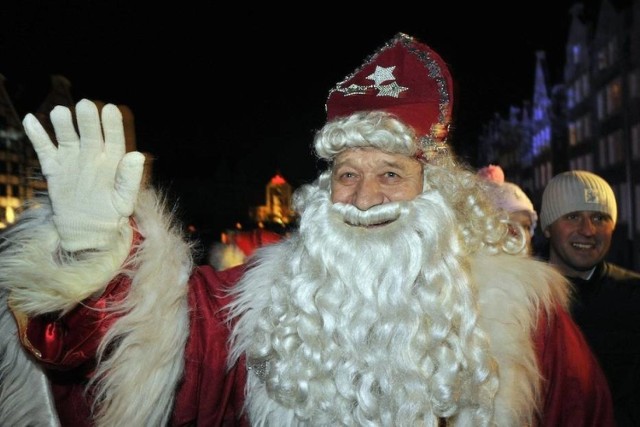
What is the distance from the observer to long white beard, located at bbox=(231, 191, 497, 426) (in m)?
2.06

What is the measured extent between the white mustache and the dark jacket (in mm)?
1689

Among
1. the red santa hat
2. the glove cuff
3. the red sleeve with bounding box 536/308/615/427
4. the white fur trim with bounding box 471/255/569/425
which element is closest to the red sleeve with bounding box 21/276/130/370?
the glove cuff

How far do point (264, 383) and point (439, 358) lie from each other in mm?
637

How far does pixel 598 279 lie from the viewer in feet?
11.2

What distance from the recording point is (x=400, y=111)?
232cm

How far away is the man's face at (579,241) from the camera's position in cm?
346

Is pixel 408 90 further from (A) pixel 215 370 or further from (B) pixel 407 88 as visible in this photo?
(A) pixel 215 370

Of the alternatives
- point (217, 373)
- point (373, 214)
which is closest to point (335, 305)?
point (373, 214)

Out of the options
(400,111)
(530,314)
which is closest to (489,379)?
(530,314)

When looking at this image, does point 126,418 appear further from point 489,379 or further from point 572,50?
point 572,50

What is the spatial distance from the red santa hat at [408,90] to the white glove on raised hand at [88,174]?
951 millimetres

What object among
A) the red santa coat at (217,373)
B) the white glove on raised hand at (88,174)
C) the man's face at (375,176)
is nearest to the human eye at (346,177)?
the man's face at (375,176)

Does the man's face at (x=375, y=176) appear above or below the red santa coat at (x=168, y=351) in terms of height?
above

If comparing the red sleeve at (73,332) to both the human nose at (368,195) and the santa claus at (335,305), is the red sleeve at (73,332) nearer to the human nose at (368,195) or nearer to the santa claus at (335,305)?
the santa claus at (335,305)
